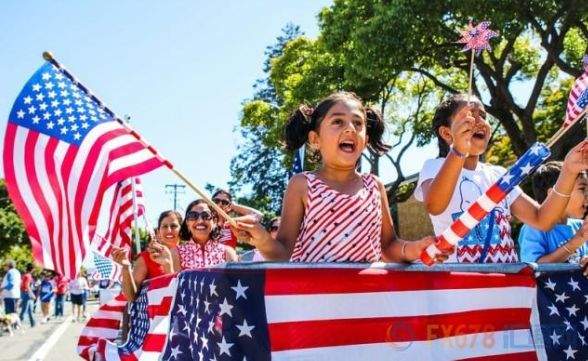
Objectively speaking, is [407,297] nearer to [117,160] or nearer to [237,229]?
[237,229]

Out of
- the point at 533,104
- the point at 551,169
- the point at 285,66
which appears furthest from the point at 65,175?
the point at 285,66

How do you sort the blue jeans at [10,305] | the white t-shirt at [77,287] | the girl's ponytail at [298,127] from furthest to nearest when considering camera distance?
1. the white t-shirt at [77,287]
2. the blue jeans at [10,305]
3. the girl's ponytail at [298,127]

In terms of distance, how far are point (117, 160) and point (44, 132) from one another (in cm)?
45

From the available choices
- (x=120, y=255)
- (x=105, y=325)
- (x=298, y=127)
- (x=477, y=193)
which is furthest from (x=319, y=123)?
(x=105, y=325)

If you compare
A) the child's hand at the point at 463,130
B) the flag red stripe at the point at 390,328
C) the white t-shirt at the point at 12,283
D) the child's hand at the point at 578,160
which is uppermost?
the child's hand at the point at 463,130

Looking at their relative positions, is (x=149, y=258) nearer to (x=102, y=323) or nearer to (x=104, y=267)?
(x=102, y=323)

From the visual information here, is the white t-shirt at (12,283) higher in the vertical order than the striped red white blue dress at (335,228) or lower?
lower

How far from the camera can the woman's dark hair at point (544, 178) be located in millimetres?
4727

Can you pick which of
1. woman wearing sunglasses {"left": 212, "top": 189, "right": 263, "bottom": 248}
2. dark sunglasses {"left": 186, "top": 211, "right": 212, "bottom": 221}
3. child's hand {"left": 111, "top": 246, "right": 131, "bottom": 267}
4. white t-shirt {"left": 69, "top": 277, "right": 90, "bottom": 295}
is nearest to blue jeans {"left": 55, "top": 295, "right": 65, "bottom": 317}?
white t-shirt {"left": 69, "top": 277, "right": 90, "bottom": 295}

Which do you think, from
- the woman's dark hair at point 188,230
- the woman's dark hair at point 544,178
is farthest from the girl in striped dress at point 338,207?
the woman's dark hair at point 188,230

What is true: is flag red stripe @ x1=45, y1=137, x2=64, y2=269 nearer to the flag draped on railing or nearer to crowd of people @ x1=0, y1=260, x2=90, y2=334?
the flag draped on railing

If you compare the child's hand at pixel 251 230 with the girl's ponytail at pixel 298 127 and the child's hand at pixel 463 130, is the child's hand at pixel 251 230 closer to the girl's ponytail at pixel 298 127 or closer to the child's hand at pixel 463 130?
the girl's ponytail at pixel 298 127

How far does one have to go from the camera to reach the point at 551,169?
4.75 metres

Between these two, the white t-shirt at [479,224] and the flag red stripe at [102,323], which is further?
the flag red stripe at [102,323]
